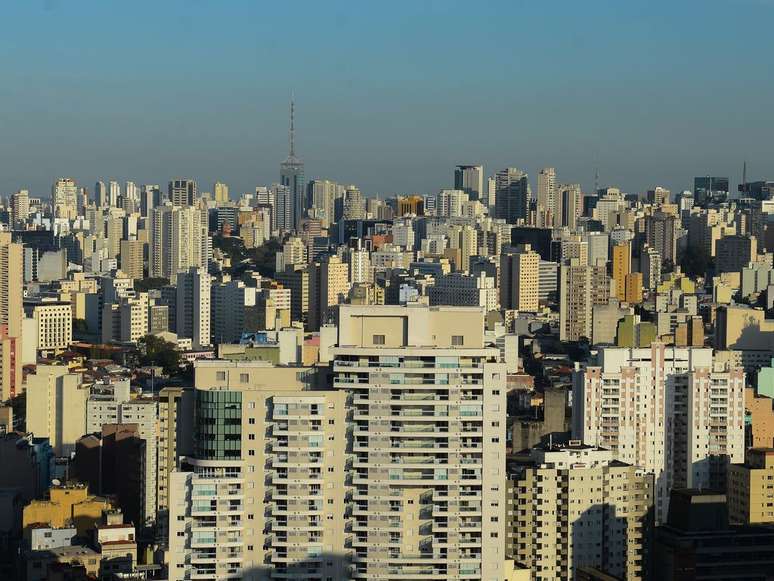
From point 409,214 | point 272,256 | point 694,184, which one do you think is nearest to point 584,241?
point 272,256

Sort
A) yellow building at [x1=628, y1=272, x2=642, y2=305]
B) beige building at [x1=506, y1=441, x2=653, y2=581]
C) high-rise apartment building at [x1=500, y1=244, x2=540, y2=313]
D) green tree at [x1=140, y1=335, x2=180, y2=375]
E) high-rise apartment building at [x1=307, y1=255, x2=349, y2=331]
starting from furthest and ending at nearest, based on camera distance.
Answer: high-rise apartment building at [x1=500, y1=244, x2=540, y2=313] → yellow building at [x1=628, y1=272, x2=642, y2=305] → high-rise apartment building at [x1=307, y1=255, x2=349, y2=331] → green tree at [x1=140, y1=335, x2=180, y2=375] → beige building at [x1=506, y1=441, x2=653, y2=581]

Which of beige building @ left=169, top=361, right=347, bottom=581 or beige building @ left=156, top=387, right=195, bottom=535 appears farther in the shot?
beige building @ left=156, top=387, right=195, bottom=535

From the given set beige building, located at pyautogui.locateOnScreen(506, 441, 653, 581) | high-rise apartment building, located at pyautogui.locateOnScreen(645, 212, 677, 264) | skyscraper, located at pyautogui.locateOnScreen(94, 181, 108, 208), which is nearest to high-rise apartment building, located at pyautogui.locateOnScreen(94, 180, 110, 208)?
skyscraper, located at pyautogui.locateOnScreen(94, 181, 108, 208)

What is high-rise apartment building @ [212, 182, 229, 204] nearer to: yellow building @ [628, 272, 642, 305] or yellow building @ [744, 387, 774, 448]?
yellow building @ [628, 272, 642, 305]

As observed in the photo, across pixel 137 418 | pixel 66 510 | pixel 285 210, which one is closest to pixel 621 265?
pixel 285 210

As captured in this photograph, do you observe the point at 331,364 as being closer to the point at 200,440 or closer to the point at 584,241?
the point at 200,440

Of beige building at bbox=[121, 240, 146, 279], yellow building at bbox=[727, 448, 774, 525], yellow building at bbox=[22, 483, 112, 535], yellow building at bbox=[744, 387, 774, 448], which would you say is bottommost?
yellow building at bbox=[22, 483, 112, 535]
